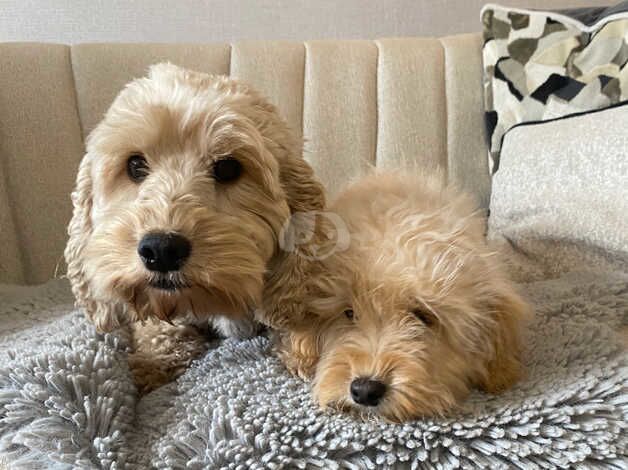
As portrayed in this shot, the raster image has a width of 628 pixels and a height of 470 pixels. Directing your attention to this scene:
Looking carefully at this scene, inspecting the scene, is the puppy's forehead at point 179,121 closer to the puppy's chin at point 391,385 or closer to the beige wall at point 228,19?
the puppy's chin at point 391,385

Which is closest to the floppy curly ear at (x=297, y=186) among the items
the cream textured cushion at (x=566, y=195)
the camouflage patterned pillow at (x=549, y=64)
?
the cream textured cushion at (x=566, y=195)

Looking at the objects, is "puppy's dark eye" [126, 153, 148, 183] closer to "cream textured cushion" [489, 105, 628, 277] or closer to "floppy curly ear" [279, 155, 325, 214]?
"floppy curly ear" [279, 155, 325, 214]

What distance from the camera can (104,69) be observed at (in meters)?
2.00

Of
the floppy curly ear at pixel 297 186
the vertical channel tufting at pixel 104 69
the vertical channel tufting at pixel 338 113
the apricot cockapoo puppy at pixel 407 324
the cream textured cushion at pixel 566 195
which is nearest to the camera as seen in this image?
the apricot cockapoo puppy at pixel 407 324

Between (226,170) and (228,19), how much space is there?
1346 mm

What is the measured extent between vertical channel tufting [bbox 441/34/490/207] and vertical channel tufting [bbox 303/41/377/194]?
0.91 ft

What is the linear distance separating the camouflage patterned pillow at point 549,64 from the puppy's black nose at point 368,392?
3.94 feet

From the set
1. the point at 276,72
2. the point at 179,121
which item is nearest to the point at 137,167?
the point at 179,121

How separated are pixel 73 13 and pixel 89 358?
62.8 inches

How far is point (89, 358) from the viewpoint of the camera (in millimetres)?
1200

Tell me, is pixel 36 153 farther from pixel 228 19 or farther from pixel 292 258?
pixel 292 258

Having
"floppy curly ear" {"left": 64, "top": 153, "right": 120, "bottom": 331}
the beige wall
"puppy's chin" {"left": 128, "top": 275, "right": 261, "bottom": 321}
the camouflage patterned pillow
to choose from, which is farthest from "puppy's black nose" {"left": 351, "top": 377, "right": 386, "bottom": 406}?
the beige wall

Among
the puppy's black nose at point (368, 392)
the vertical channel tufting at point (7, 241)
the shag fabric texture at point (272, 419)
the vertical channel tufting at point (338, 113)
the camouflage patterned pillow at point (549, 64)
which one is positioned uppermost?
the camouflage patterned pillow at point (549, 64)

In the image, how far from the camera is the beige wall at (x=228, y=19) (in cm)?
228
